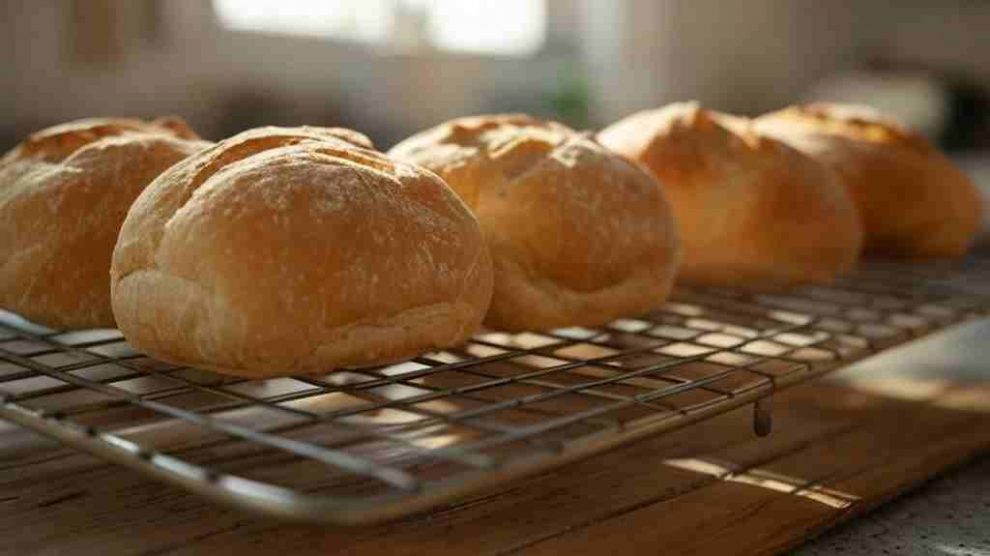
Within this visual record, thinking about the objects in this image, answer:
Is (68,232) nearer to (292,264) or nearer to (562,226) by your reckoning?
(292,264)

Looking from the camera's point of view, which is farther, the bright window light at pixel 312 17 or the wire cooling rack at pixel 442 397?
the bright window light at pixel 312 17

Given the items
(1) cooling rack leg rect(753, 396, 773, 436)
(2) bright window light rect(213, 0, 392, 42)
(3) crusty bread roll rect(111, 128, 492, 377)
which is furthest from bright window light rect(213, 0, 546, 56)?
(1) cooling rack leg rect(753, 396, 773, 436)

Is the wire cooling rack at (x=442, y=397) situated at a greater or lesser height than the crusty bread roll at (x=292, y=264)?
lesser

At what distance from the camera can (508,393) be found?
1.06m

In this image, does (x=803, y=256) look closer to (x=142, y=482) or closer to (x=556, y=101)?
(x=142, y=482)

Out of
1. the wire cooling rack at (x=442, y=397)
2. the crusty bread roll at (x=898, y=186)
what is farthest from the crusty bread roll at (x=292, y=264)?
the crusty bread roll at (x=898, y=186)

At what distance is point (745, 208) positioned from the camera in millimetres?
1292

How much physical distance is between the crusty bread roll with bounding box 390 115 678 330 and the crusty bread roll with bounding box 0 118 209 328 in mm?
289

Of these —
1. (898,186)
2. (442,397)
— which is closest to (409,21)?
(898,186)

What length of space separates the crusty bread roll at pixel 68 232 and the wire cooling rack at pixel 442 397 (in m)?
0.03

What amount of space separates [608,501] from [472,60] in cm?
278

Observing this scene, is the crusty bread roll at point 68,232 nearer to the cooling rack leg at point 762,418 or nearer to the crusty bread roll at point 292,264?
the crusty bread roll at point 292,264

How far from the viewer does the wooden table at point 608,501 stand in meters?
0.73

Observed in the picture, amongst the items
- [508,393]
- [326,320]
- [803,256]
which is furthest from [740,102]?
[326,320]
